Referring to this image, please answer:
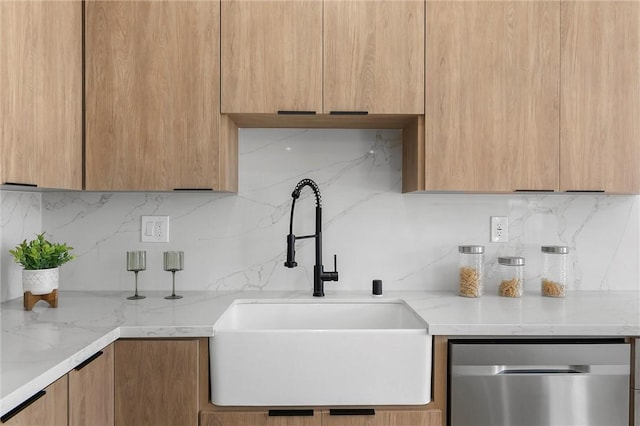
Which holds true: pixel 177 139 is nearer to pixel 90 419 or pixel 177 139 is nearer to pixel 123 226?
pixel 123 226

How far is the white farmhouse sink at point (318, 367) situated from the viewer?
4.93 feet

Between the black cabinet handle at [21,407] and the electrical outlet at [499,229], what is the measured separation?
1.85 metres

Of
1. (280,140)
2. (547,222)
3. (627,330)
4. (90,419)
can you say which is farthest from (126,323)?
(547,222)

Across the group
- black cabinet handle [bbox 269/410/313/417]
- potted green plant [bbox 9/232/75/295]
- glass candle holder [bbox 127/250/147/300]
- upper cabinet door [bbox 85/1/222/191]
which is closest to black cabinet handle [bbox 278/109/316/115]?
upper cabinet door [bbox 85/1/222/191]

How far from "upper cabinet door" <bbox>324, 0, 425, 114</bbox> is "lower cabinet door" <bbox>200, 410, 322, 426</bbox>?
3.60 feet

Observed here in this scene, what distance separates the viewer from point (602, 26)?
1.88m

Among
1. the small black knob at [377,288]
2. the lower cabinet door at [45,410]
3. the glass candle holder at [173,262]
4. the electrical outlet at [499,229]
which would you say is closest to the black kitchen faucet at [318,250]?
the small black knob at [377,288]

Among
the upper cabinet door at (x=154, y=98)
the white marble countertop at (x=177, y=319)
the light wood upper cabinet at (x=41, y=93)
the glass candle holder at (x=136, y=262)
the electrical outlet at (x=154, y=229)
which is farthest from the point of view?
the electrical outlet at (x=154, y=229)

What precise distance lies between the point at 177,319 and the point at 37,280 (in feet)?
1.83

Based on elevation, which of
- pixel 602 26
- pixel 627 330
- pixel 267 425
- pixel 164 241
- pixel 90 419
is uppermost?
pixel 602 26

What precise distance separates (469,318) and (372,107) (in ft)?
2.80

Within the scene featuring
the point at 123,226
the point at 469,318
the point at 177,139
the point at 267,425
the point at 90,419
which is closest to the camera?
the point at 90,419

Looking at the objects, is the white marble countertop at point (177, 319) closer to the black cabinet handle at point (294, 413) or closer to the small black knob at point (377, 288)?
the small black knob at point (377, 288)

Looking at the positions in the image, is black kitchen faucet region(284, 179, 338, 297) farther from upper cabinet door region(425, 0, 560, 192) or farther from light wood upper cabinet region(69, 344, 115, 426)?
light wood upper cabinet region(69, 344, 115, 426)
